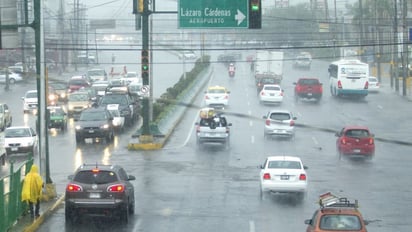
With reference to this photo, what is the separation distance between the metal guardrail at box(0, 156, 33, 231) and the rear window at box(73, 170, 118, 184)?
1535 mm

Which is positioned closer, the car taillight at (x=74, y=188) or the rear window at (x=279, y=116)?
the car taillight at (x=74, y=188)

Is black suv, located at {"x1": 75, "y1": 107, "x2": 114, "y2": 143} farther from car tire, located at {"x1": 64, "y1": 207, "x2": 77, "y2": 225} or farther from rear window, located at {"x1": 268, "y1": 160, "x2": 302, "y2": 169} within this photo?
car tire, located at {"x1": 64, "y1": 207, "x2": 77, "y2": 225}

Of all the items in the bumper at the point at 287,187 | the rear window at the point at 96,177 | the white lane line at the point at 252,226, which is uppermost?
the rear window at the point at 96,177

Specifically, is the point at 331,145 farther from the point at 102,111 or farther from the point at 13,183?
the point at 13,183

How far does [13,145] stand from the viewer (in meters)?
42.2

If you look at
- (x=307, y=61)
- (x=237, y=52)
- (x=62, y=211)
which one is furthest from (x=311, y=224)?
(x=237, y=52)

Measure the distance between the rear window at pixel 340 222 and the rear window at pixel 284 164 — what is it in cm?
1084

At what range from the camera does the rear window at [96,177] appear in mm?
24344

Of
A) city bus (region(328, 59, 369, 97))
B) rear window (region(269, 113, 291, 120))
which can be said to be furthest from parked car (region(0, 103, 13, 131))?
city bus (region(328, 59, 369, 97))

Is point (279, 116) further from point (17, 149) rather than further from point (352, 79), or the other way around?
point (352, 79)

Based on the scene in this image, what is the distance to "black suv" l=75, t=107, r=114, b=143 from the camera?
151 ft

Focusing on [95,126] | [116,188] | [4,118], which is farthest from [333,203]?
[4,118]

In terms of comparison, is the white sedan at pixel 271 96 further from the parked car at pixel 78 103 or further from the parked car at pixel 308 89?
the parked car at pixel 78 103

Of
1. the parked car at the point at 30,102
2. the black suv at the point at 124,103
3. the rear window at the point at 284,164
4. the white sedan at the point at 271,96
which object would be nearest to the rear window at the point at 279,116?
the black suv at the point at 124,103
